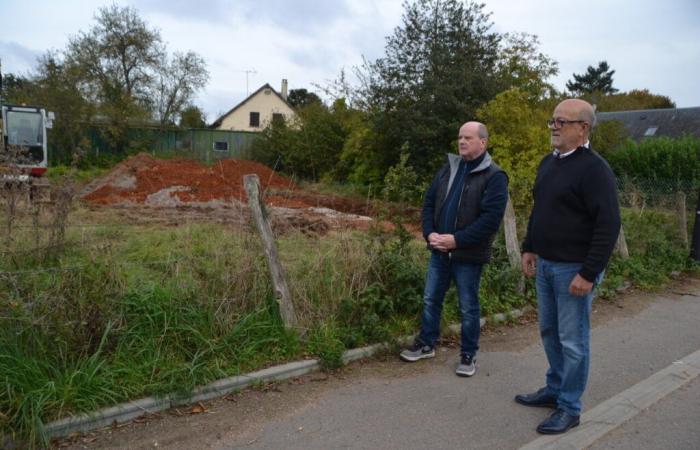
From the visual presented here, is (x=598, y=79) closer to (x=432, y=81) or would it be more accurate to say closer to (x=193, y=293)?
(x=432, y=81)

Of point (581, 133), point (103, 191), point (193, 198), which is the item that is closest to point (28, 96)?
point (103, 191)

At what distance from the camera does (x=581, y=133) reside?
3.55m

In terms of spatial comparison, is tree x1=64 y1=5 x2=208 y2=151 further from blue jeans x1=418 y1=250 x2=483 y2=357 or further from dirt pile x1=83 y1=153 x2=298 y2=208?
blue jeans x1=418 y1=250 x2=483 y2=357

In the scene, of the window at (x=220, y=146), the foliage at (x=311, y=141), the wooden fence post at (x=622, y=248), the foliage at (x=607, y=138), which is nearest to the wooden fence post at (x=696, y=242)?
the wooden fence post at (x=622, y=248)

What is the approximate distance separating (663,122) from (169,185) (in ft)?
124

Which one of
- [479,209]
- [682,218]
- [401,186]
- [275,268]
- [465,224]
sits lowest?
[275,268]

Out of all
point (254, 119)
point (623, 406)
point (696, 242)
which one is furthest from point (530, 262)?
point (254, 119)

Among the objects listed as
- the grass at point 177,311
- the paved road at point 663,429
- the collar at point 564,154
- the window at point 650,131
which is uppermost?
the window at point 650,131

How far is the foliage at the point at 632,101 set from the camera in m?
53.7

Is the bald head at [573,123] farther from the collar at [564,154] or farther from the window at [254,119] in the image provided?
the window at [254,119]

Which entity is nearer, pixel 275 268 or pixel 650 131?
pixel 275 268

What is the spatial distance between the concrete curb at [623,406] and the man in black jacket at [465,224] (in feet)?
3.53

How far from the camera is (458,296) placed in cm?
471

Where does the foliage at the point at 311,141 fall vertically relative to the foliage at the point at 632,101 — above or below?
below
